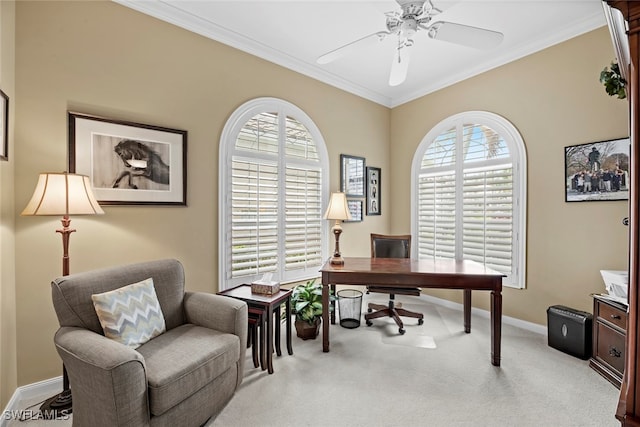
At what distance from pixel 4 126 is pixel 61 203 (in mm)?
604

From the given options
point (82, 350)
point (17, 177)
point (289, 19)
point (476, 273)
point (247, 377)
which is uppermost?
point (289, 19)

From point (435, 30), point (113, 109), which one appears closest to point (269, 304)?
point (113, 109)

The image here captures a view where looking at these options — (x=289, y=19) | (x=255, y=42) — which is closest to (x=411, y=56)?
(x=289, y=19)

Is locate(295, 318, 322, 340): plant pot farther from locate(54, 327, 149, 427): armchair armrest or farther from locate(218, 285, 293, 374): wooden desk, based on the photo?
locate(54, 327, 149, 427): armchair armrest

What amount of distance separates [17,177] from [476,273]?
352 centimetres

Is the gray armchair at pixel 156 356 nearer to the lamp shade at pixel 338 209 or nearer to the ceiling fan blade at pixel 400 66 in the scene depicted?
the lamp shade at pixel 338 209

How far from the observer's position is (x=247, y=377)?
7.48ft

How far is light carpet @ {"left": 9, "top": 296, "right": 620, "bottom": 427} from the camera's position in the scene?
1844 mm

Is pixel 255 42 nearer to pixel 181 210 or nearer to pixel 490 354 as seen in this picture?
pixel 181 210

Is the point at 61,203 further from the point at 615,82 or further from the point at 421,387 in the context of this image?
the point at 615,82

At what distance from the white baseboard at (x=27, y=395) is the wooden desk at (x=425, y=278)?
2.06m

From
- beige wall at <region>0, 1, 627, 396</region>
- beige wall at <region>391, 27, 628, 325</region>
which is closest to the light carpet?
beige wall at <region>391, 27, 628, 325</region>

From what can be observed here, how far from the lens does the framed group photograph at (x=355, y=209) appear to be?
414cm

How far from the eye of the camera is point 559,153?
2934 mm
